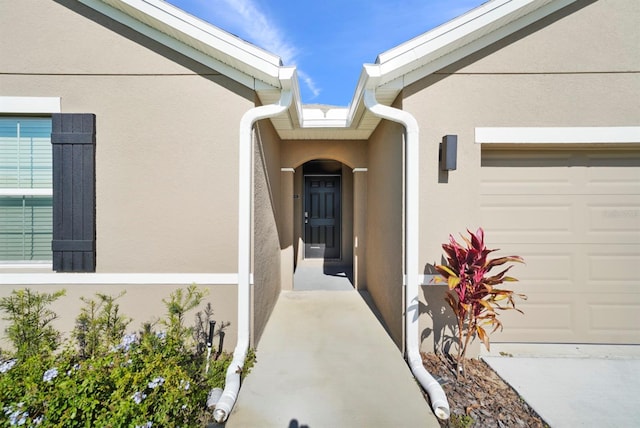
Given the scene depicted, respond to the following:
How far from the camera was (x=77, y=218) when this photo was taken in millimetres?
2895

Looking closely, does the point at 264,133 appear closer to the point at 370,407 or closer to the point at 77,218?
the point at 77,218

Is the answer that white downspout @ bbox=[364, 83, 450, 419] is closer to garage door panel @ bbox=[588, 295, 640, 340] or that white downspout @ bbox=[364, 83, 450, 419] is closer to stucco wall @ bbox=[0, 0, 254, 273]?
stucco wall @ bbox=[0, 0, 254, 273]

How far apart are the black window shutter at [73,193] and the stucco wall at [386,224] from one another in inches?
139

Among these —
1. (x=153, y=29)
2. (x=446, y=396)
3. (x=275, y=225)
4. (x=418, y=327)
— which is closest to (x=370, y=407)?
(x=446, y=396)

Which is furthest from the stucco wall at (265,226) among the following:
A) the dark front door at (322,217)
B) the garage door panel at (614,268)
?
the garage door panel at (614,268)

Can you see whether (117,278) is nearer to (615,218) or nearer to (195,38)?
(195,38)

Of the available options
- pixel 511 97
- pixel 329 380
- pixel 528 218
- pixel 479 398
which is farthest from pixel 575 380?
pixel 511 97

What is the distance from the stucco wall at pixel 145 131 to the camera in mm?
2949

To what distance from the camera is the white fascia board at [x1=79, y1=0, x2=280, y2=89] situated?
9.00ft

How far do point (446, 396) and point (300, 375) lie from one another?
1.38m

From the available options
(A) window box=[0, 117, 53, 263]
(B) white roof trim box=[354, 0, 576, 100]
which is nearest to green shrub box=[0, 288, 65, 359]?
(A) window box=[0, 117, 53, 263]

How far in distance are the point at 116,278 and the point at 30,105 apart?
2158 mm

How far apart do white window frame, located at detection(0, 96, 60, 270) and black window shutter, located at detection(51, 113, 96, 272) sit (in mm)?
161

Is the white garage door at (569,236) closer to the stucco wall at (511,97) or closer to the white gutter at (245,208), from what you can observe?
the stucco wall at (511,97)
